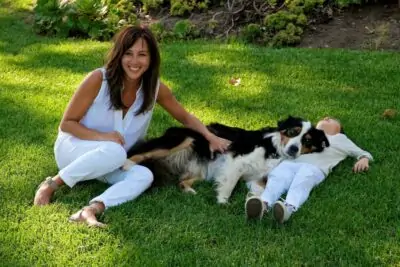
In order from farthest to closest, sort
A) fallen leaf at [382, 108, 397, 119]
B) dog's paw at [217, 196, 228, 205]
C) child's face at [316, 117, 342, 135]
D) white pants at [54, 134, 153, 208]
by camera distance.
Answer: fallen leaf at [382, 108, 397, 119] → child's face at [316, 117, 342, 135] → dog's paw at [217, 196, 228, 205] → white pants at [54, 134, 153, 208]

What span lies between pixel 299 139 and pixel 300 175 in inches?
13.4

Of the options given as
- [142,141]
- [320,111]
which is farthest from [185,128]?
[320,111]

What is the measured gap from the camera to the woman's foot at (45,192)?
13.5 ft

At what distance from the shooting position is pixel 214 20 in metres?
9.05

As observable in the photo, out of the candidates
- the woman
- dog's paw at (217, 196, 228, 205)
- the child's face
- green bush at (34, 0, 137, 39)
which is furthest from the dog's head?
green bush at (34, 0, 137, 39)

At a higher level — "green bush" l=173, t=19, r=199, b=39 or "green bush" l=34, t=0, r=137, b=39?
"green bush" l=34, t=0, r=137, b=39

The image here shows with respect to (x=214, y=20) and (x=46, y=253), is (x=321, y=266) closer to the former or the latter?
(x=46, y=253)

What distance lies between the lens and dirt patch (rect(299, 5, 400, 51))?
8.01 metres

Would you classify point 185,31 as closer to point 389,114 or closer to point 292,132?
point 389,114

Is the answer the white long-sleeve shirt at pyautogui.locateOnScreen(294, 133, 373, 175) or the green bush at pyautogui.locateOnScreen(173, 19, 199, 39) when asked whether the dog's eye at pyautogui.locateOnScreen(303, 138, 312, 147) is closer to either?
the white long-sleeve shirt at pyautogui.locateOnScreen(294, 133, 373, 175)

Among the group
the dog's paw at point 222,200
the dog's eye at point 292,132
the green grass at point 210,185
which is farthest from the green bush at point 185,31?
the dog's paw at point 222,200

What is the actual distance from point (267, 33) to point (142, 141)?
13.8ft

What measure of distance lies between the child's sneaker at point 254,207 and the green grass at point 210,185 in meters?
0.08

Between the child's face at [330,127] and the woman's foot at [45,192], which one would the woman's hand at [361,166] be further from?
the woman's foot at [45,192]
